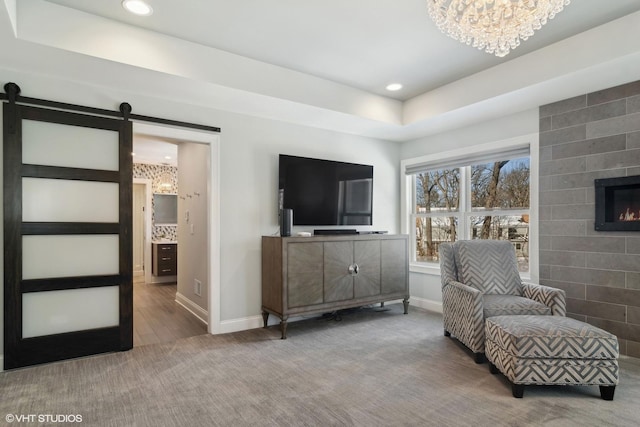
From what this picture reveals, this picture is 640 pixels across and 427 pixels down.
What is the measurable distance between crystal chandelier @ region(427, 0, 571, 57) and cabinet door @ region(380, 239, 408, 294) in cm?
261

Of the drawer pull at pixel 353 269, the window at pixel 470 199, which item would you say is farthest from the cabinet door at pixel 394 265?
the window at pixel 470 199

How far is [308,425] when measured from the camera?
1956mm

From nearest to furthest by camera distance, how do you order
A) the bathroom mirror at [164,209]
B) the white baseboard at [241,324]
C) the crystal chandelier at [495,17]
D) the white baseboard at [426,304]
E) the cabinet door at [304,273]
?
the crystal chandelier at [495,17] → the cabinet door at [304,273] → the white baseboard at [241,324] → the white baseboard at [426,304] → the bathroom mirror at [164,209]

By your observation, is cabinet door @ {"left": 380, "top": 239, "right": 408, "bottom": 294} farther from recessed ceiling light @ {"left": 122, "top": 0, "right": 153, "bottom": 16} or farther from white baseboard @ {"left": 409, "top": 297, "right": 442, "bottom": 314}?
recessed ceiling light @ {"left": 122, "top": 0, "right": 153, "bottom": 16}

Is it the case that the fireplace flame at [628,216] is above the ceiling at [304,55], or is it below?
below

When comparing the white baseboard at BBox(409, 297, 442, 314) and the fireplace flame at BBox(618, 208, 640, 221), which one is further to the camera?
the white baseboard at BBox(409, 297, 442, 314)

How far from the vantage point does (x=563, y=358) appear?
227 cm

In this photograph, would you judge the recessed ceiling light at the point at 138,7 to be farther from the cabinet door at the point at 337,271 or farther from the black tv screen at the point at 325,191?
the cabinet door at the point at 337,271

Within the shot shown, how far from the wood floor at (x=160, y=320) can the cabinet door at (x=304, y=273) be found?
1092 millimetres

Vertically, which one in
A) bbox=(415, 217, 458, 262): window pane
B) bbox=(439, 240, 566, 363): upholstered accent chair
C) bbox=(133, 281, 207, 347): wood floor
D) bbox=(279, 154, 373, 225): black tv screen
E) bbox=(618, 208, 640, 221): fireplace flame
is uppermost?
bbox=(279, 154, 373, 225): black tv screen

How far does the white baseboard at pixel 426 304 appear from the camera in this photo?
4.47 meters

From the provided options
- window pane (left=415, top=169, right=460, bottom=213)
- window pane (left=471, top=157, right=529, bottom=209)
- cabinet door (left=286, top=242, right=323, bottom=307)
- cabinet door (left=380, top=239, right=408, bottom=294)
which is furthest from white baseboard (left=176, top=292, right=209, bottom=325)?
window pane (left=471, top=157, right=529, bottom=209)

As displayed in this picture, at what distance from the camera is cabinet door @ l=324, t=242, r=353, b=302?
373 cm

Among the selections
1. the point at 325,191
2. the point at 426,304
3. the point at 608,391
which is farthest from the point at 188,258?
the point at 608,391
